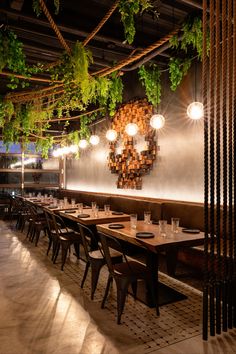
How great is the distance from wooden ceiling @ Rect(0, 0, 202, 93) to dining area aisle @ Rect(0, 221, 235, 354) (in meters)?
3.40

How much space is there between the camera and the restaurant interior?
2.65 meters

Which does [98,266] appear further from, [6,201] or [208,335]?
[6,201]

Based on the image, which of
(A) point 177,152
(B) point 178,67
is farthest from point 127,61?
(A) point 177,152

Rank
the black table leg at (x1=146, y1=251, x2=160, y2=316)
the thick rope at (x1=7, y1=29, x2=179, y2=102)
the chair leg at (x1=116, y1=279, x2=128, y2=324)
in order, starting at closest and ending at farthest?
1. the chair leg at (x1=116, y1=279, x2=128, y2=324)
2. the black table leg at (x1=146, y1=251, x2=160, y2=316)
3. the thick rope at (x1=7, y1=29, x2=179, y2=102)

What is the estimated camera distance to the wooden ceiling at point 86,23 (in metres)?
3.96

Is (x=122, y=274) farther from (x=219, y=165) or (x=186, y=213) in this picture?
(x=186, y=213)

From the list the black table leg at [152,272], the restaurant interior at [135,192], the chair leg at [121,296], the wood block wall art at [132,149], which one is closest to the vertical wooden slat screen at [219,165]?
the restaurant interior at [135,192]

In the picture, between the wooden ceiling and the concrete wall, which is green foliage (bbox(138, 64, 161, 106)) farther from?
the concrete wall

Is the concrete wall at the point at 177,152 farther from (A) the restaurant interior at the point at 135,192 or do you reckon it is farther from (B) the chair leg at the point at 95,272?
(B) the chair leg at the point at 95,272

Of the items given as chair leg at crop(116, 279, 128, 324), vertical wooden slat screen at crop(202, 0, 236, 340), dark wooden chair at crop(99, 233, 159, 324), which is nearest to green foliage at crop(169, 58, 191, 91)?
vertical wooden slat screen at crop(202, 0, 236, 340)

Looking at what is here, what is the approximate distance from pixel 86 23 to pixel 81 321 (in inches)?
165

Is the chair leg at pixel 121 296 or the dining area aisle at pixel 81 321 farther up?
the chair leg at pixel 121 296

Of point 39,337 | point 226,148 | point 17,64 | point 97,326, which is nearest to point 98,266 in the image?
point 97,326

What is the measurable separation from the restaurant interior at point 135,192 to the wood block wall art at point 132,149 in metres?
0.03
